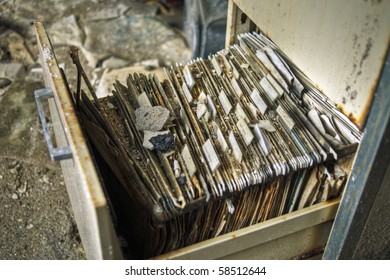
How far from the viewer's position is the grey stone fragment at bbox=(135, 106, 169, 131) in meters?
1.35

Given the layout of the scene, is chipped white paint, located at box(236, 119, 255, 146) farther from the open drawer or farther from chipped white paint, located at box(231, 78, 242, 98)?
the open drawer

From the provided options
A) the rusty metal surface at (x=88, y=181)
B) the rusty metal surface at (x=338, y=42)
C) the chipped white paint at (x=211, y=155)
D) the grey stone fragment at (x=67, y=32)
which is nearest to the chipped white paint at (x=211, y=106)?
the chipped white paint at (x=211, y=155)

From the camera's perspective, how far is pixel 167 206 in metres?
1.18

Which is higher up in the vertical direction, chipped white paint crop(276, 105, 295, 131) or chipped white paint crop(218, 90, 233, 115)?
chipped white paint crop(276, 105, 295, 131)

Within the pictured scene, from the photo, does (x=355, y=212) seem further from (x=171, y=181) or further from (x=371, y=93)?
(x=171, y=181)

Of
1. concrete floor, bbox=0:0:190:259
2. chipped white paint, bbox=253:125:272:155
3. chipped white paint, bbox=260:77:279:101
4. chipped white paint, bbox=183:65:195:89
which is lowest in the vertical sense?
concrete floor, bbox=0:0:190:259

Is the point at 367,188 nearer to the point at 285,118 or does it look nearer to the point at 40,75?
the point at 285,118

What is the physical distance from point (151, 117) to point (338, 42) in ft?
1.82

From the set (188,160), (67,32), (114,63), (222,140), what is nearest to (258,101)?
(222,140)

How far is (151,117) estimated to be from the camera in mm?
1380

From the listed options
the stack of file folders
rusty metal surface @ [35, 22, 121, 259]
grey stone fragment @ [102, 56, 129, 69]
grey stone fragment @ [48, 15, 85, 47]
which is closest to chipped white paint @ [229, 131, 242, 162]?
the stack of file folders

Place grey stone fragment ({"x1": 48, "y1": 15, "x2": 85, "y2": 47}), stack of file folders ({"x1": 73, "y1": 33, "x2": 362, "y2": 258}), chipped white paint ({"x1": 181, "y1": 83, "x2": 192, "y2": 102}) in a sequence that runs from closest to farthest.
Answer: stack of file folders ({"x1": 73, "y1": 33, "x2": 362, "y2": 258}) → chipped white paint ({"x1": 181, "y1": 83, "x2": 192, "y2": 102}) → grey stone fragment ({"x1": 48, "y1": 15, "x2": 85, "y2": 47})

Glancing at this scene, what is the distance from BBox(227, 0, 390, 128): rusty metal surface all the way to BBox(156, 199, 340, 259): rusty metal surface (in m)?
0.34

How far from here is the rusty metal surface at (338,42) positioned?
1.02 m
